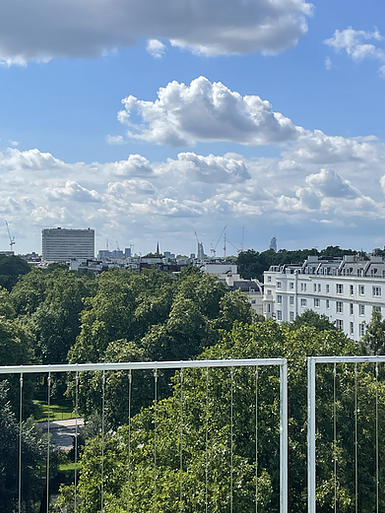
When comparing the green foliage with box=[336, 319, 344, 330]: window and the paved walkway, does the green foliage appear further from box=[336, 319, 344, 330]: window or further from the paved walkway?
box=[336, 319, 344, 330]: window

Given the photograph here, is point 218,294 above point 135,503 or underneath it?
above

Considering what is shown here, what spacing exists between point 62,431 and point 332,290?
3219 cm

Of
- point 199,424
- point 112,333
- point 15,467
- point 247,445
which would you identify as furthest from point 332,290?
point 15,467

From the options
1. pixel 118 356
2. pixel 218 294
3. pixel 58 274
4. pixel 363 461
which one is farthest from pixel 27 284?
pixel 363 461

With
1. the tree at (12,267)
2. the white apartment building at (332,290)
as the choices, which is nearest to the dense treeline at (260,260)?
the white apartment building at (332,290)

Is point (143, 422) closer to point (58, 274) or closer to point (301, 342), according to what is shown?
point (301, 342)

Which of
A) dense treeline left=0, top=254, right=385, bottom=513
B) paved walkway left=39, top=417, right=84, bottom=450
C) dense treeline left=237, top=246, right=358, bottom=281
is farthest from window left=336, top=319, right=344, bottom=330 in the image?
dense treeline left=237, top=246, right=358, bottom=281

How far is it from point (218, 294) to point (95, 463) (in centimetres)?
1876

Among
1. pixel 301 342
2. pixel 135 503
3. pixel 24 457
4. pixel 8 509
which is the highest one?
pixel 301 342

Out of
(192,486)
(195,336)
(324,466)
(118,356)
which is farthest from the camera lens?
(195,336)

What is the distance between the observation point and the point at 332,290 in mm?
52344

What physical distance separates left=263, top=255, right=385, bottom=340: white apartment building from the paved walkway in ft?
81.3

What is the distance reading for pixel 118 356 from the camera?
934 inches

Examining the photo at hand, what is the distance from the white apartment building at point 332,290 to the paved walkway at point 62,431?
2478cm
